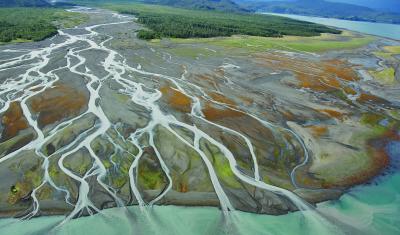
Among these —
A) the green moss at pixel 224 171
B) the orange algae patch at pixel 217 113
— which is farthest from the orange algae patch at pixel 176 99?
the green moss at pixel 224 171

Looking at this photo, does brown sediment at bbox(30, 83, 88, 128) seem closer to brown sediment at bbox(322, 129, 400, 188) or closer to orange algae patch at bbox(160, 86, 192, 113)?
orange algae patch at bbox(160, 86, 192, 113)

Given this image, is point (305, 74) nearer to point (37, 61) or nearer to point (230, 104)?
point (230, 104)

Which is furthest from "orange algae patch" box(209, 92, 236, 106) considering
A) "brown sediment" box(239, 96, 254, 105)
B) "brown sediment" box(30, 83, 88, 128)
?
"brown sediment" box(30, 83, 88, 128)

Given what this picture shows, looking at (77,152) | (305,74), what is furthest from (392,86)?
(77,152)

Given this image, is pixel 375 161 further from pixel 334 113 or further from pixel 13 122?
pixel 13 122

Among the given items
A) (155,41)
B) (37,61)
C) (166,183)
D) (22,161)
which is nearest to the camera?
(166,183)

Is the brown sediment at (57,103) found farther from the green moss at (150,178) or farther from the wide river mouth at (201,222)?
the wide river mouth at (201,222)

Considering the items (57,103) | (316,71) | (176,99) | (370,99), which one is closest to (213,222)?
(176,99)

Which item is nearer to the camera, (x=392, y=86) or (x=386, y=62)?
(x=392, y=86)
